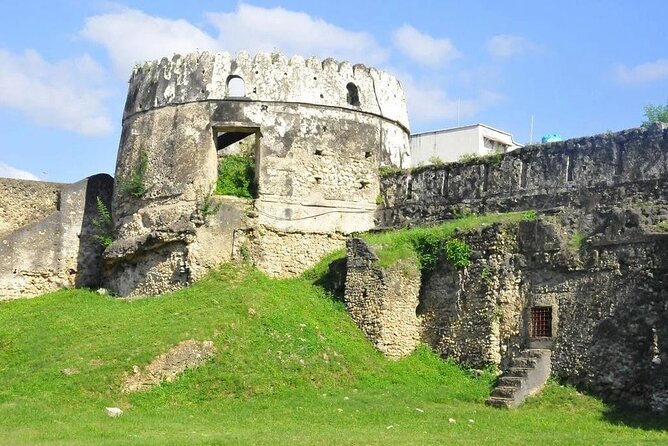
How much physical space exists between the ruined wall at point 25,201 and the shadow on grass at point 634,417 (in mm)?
16220

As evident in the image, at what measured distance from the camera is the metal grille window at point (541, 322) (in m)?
20.6

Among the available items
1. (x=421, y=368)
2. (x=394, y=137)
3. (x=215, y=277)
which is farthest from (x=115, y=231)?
(x=421, y=368)

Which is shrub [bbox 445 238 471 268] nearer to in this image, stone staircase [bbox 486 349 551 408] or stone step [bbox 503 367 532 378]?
stone staircase [bbox 486 349 551 408]

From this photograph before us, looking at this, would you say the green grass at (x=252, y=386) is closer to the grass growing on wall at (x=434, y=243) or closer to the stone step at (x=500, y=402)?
the stone step at (x=500, y=402)

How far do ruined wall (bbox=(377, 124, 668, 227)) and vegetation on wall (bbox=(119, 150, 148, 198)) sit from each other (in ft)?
19.4

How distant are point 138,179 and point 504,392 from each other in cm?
1135

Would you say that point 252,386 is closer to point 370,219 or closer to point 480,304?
point 480,304

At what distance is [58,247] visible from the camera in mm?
27719

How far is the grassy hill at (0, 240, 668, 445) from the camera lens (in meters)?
16.3

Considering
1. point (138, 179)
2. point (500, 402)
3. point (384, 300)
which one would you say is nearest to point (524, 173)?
point (384, 300)

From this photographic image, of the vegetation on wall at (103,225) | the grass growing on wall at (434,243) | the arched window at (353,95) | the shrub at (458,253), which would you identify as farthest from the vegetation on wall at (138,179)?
the shrub at (458,253)

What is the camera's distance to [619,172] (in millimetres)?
21750

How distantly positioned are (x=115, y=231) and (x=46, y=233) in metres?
2.02

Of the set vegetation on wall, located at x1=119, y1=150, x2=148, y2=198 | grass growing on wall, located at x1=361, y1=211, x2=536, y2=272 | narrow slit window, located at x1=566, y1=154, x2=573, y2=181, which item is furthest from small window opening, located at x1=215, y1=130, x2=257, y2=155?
narrow slit window, located at x1=566, y1=154, x2=573, y2=181
